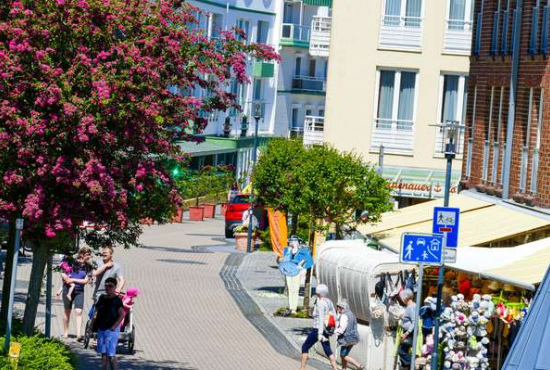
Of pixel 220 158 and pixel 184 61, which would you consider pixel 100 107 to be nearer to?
pixel 184 61

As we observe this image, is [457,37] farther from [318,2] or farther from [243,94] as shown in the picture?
[318,2]

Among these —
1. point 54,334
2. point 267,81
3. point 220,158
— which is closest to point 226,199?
point 220,158

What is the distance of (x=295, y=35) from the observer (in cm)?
8700

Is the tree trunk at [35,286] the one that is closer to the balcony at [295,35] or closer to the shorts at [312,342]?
the shorts at [312,342]

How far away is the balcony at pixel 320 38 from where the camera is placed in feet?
187

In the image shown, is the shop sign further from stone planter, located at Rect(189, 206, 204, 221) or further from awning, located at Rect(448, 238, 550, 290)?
awning, located at Rect(448, 238, 550, 290)

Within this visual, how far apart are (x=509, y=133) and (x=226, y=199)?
3808cm

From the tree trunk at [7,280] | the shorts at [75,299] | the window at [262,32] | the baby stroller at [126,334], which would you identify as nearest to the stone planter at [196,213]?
the window at [262,32]

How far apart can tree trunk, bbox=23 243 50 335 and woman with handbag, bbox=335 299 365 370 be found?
4.67m

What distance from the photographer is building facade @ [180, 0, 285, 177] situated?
73.8 meters

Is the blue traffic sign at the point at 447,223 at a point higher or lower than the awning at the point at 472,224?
higher

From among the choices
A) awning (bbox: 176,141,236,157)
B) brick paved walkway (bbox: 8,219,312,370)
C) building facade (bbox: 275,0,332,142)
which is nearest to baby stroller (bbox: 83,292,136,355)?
brick paved walkway (bbox: 8,219,312,370)

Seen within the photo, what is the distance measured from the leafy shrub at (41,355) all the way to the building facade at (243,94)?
50.0 metres

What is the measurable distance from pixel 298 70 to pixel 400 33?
46.2 metres
